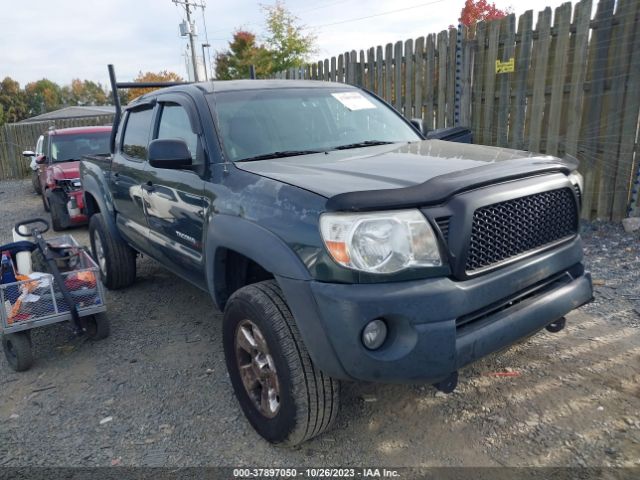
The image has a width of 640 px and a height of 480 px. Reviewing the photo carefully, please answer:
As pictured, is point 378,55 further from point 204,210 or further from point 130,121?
point 204,210

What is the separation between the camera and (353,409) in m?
2.79

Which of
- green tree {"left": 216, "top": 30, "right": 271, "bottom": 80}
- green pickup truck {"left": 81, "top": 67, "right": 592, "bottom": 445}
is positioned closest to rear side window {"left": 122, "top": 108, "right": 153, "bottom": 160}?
green pickup truck {"left": 81, "top": 67, "right": 592, "bottom": 445}

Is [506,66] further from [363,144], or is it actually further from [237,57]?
[237,57]

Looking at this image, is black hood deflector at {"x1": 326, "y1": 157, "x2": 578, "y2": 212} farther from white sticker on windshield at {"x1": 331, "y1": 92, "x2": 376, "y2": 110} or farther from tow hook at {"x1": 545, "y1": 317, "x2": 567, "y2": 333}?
white sticker on windshield at {"x1": 331, "y1": 92, "x2": 376, "y2": 110}

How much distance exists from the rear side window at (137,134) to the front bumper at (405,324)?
8.10ft

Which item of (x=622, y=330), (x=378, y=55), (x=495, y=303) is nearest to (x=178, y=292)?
(x=495, y=303)

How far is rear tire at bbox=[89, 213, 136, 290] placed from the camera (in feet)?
15.7

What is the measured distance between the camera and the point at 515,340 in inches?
88.3

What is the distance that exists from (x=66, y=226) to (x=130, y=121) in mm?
4595

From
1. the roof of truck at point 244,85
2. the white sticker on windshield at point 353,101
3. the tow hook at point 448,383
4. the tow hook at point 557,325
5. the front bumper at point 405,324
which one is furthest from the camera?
the white sticker on windshield at point 353,101

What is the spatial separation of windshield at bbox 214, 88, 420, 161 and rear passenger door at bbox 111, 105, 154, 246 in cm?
112

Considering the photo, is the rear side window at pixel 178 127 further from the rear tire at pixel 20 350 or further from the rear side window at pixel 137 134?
the rear tire at pixel 20 350

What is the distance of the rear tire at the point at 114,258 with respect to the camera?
4789 millimetres

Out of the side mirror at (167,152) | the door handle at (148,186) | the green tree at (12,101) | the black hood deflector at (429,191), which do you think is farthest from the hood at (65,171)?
the green tree at (12,101)
